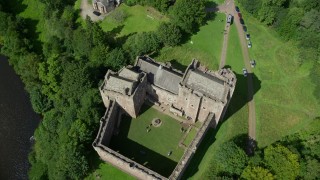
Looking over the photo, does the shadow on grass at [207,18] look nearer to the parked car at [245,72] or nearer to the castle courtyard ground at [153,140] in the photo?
the parked car at [245,72]

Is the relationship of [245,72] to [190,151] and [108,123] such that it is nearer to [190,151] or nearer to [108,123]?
[190,151]

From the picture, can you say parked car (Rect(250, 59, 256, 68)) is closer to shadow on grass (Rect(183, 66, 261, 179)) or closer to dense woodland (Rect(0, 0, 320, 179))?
shadow on grass (Rect(183, 66, 261, 179))

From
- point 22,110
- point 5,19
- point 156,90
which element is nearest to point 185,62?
point 156,90

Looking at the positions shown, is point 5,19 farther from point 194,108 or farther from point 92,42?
point 194,108

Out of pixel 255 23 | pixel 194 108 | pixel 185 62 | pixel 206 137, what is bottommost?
pixel 206 137

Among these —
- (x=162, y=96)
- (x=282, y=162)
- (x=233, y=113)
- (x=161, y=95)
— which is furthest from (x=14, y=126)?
(x=282, y=162)

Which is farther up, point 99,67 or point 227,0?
point 227,0

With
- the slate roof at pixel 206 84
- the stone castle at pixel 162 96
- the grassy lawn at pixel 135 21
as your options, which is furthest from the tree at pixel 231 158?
the grassy lawn at pixel 135 21
